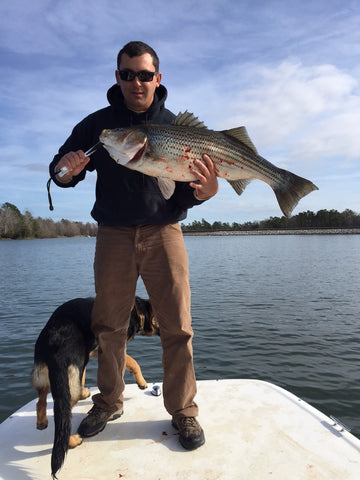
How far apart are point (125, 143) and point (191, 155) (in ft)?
1.89

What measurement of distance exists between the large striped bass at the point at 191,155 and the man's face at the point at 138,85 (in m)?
0.48

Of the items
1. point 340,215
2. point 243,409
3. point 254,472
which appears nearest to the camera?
point 254,472

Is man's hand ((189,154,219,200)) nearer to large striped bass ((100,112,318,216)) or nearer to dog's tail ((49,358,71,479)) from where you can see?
large striped bass ((100,112,318,216))

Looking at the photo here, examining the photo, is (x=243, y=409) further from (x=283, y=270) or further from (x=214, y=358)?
(x=283, y=270)

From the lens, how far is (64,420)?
11.3ft

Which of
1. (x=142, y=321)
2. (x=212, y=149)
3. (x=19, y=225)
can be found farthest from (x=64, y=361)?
(x=19, y=225)

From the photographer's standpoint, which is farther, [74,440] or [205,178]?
[74,440]

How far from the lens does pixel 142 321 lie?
5277 mm

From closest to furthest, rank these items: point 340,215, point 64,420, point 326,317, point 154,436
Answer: point 64,420 → point 154,436 → point 326,317 → point 340,215

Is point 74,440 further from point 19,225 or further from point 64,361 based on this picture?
point 19,225

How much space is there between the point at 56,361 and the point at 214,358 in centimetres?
677

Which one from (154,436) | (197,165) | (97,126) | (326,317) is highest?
(97,126)

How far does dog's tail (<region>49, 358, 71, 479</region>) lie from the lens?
3162mm

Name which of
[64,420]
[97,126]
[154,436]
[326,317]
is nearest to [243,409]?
[154,436]
